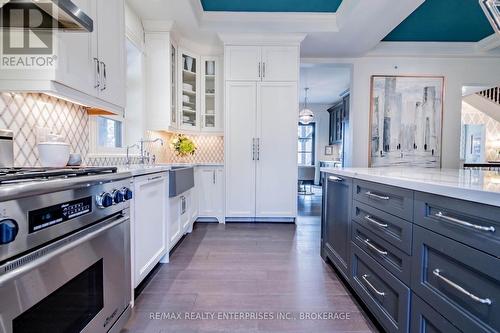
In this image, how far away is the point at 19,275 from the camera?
2.38 ft

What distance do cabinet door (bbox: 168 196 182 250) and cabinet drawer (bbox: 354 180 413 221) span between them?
1631 millimetres

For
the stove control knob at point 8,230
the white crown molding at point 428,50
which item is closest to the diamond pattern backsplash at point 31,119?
the stove control knob at point 8,230

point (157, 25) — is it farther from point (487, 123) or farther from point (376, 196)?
point (487, 123)

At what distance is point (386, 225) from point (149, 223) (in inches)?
61.6

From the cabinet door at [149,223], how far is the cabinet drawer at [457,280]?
1572mm

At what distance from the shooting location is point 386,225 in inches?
52.8

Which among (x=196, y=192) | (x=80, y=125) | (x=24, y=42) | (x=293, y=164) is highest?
(x=24, y=42)

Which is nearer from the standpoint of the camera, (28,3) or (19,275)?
(19,275)

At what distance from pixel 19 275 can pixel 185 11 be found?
313cm

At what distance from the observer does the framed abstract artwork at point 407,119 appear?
4.28 m

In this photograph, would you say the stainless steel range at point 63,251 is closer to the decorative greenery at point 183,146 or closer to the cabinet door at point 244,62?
the decorative greenery at point 183,146

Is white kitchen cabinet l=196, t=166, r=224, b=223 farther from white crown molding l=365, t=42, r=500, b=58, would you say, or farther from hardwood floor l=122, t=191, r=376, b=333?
white crown molding l=365, t=42, r=500, b=58

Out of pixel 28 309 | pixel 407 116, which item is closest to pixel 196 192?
pixel 28 309

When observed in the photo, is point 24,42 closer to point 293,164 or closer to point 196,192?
point 196,192
